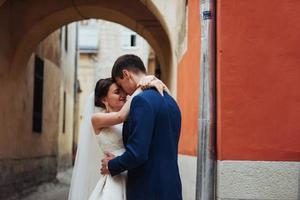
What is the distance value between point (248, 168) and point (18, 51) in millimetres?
7804

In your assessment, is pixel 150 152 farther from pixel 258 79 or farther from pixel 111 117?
pixel 258 79

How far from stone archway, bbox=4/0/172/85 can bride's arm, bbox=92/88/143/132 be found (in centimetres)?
762

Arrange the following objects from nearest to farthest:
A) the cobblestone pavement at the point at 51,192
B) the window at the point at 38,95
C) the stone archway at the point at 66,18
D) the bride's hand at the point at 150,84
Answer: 1. the bride's hand at the point at 150,84
2. the stone archway at the point at 66,18
3. the cobblestone pavement at the point at 51,192
4. the window at the point at 38,95

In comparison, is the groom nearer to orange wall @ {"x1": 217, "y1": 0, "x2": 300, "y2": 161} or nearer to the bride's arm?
the bride's arm

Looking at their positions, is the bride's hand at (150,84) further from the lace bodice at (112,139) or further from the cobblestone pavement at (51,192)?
the cobblestone pavement at (51,192)

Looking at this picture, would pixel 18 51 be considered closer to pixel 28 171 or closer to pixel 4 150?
pixel 4 150

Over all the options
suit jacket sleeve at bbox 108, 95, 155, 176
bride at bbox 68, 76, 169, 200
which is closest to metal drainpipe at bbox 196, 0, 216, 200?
bride at bbox 68, 76, 169, 200

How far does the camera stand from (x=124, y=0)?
1145 cm

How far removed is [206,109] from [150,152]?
131 centimetres

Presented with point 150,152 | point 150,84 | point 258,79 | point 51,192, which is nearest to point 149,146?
point 150,152

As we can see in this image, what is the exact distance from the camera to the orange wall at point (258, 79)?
4391mm

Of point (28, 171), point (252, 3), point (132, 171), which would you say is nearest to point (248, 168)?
point (252, 3)

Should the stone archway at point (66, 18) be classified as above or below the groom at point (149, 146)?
above

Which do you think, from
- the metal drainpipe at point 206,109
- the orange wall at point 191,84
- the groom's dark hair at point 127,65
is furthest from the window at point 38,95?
the groom's dark hair at point 127,65
